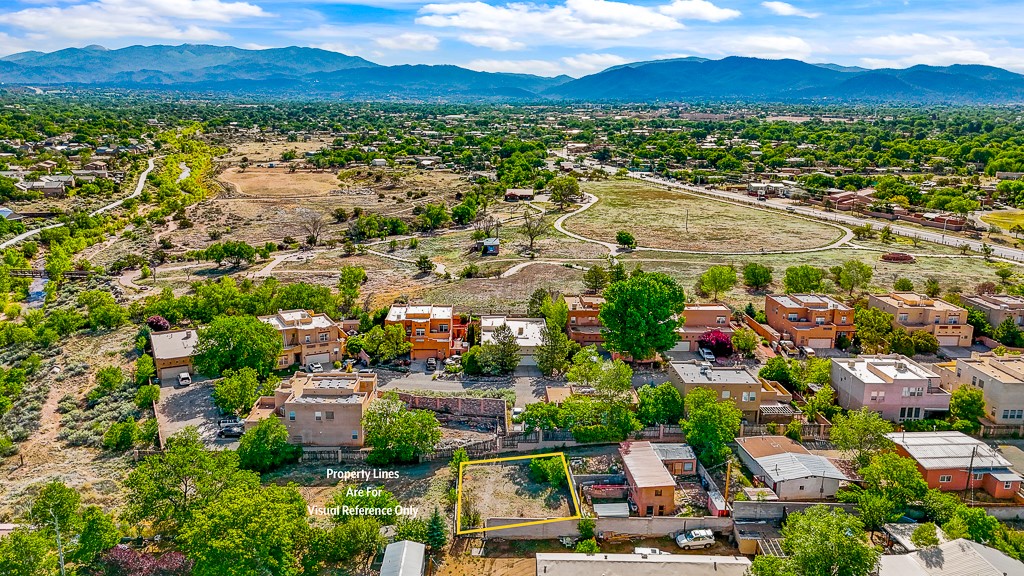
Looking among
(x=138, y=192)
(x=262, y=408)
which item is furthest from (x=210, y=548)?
(x=138, y=192)

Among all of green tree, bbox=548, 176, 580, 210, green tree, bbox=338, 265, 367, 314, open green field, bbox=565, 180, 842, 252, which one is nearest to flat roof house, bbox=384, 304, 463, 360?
green tree, bbox=338, 265, 367, 314

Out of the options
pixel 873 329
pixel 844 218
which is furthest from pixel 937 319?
pixel 844 218

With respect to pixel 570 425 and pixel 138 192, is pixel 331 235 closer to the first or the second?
pixel 138 192

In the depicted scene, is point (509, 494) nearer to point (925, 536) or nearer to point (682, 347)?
point (925, 536)

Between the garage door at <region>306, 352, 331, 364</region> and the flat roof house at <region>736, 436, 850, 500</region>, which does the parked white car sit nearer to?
the flat roof house at <region>736, 436, 850, 500</region>

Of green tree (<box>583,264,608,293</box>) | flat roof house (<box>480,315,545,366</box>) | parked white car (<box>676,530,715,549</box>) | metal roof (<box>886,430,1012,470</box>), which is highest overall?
green tree (<box>583,264,608,293</box>)

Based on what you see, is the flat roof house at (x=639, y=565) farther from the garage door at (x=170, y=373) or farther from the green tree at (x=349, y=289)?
the green tree at (x=349, y=289)
